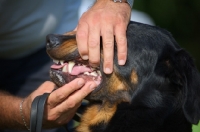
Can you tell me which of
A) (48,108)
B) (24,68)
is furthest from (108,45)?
(24,68)

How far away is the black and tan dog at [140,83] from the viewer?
3564 millimetres

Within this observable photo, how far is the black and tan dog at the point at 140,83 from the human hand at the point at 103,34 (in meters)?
0.11

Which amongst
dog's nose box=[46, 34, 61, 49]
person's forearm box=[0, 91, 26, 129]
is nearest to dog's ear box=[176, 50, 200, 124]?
dog's nose box=[46, 34, 61, 49]

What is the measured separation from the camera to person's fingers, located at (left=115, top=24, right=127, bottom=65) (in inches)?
136

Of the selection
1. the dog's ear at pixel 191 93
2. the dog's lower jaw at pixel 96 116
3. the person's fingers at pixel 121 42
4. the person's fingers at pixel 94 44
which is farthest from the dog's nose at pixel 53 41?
the dog's ear at pixel 191 93

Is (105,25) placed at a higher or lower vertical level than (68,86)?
higher

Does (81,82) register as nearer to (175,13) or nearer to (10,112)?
(10,112)

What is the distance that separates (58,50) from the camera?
3514mm

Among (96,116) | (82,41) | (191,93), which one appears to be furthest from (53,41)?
(191,93)

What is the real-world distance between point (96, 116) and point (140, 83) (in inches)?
14.6

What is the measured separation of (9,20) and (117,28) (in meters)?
0.87

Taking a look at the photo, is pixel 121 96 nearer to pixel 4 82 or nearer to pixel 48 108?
pixel 48 108

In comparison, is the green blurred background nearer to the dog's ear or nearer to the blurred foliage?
the blurred foliage

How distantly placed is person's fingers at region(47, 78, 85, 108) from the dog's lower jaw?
35 centimetres
